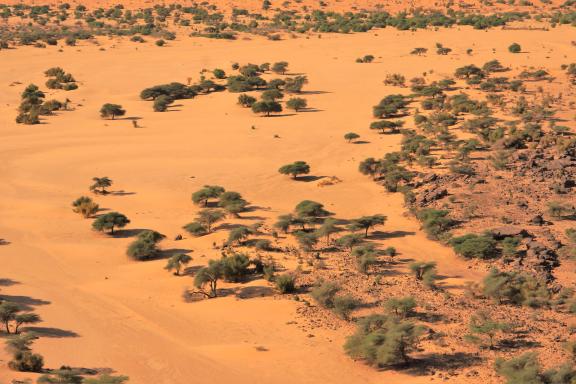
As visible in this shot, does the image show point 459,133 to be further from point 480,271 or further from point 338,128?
point 480,271

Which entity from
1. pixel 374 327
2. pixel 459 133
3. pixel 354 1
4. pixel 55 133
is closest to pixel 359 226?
pixel 374 327

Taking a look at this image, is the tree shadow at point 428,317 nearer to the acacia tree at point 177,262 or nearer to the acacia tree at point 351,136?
the acacia tree at point 177,262

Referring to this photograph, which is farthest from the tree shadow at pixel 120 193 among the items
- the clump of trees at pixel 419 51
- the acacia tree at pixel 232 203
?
the clump of trees at pixel 419 51

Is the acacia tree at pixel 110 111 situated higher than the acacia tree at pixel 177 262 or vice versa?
the acacia tree at pixel 110 111

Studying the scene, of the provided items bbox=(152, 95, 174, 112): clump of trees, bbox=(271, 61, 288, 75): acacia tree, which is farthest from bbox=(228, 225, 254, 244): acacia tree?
bbox=(271, 61, 288, 75): acacia tree

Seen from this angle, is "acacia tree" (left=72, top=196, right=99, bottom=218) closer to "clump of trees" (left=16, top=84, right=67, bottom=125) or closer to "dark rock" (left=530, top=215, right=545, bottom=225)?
"clump of trees" (left=16, top=84, right=67, bottom=125)

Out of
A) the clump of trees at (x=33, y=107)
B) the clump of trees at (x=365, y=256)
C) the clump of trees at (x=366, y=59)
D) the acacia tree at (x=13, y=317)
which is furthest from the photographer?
the clump of trees at (x=366, y=59)

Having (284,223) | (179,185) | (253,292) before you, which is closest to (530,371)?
(253,292)
